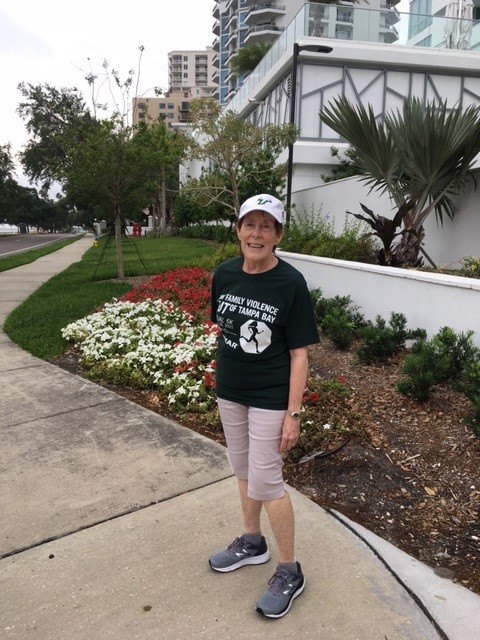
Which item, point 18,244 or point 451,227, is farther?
point 18,244

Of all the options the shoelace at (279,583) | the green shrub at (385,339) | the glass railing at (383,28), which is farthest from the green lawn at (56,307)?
the glass railing at (383,28)

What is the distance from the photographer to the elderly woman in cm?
216

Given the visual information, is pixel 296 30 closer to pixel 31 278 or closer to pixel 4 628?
pixel 31 278

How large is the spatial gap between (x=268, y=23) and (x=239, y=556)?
223 feet

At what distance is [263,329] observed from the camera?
216 cm

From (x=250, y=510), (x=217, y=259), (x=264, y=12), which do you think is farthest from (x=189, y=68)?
(x=250, y=510)

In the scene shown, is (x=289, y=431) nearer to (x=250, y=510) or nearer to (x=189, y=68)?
(x=250, y=510)

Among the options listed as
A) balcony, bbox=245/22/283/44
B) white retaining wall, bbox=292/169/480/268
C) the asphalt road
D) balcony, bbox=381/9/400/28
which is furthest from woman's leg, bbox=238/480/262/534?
balcony, bbox=245/22/283/44

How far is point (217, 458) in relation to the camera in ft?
11.8

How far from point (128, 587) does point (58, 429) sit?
1.98 m

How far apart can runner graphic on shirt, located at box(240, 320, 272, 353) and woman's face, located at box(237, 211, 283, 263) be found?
27 centimetres

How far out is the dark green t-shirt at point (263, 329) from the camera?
7.04 feet

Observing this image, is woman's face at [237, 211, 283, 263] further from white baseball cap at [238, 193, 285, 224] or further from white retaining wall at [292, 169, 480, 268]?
white retaining wall at [292, 169, 480, 268]

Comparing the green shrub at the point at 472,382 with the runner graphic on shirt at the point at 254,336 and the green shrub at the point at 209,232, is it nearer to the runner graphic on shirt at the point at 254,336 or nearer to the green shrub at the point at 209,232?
the runner graphic on shirt at the point at 254,336
